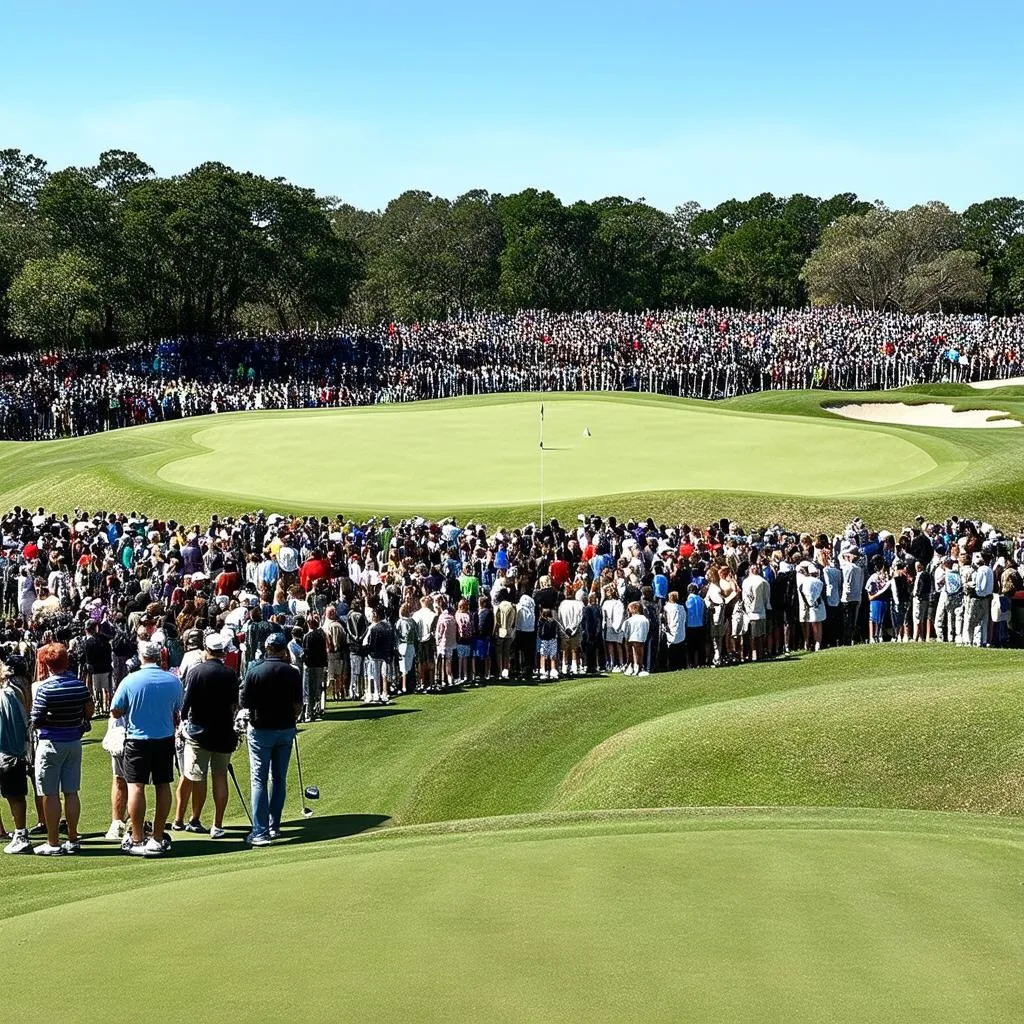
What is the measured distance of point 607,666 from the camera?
24141mm

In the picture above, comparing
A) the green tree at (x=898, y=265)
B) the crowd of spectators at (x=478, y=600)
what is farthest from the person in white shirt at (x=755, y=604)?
the green tree at (x=898, y=265)

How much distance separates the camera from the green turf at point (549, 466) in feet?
121

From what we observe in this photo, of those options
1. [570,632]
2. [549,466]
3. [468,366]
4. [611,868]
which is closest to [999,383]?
[468,366]

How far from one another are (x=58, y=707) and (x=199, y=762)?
60.5 inches

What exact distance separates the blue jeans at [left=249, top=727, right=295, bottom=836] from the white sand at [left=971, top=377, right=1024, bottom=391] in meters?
61.3

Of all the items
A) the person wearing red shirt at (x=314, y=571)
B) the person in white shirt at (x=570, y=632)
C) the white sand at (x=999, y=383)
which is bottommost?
the person in white shirt at (x=570, y=632)

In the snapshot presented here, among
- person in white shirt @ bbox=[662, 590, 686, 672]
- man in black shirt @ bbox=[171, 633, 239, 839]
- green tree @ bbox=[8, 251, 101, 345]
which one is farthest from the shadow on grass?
green tree @ bbox=[8, 251, 101, 345]

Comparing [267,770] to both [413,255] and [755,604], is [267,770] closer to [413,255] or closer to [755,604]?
[755,604]

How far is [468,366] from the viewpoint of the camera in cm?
7388

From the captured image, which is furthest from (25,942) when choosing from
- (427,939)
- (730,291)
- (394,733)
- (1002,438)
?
(730,291)

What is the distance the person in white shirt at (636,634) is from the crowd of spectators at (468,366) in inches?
1931

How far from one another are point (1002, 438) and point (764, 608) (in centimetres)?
2568

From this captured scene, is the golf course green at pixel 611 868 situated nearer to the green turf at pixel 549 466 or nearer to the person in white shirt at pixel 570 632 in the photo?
the person in white shirt at pixel 570 632

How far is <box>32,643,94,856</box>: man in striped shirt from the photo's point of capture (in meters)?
12.8
